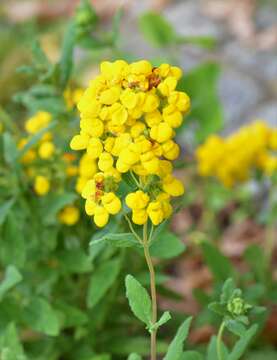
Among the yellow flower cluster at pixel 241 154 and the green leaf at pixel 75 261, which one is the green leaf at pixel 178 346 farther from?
the yellow flower cluster at pixel 241 154

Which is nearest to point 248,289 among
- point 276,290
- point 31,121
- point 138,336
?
point 276,290

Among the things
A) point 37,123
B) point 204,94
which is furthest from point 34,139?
point 204,94

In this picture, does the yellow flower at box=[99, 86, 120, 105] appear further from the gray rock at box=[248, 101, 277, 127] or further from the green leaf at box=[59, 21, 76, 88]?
Answer: the gray rock at box=[248, 101, 277, 127]

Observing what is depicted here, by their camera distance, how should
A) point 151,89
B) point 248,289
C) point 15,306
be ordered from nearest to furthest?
point 151,89 → point 15,306 → point 248,289

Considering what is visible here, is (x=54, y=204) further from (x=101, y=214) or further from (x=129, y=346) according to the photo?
(x=101, y=214)

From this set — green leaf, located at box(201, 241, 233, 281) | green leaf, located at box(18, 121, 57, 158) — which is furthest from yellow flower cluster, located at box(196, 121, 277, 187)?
green leaf, located at box(18, 121, 57, 158)

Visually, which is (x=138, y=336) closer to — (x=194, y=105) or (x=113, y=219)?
(x=113, y=219)
